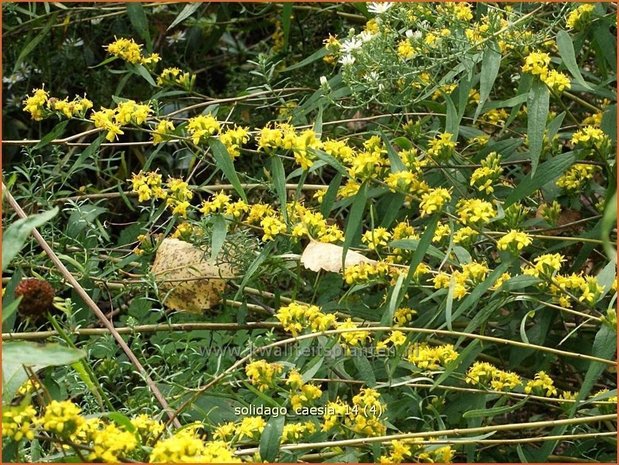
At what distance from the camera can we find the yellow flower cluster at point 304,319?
1.25 metres

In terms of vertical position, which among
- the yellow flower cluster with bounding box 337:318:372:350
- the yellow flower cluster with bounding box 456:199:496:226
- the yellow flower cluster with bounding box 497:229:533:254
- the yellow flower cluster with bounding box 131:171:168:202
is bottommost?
the yellow flower cluster with bounding box 337:318:372:350

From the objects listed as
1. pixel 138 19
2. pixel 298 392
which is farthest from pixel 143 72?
pixel 298 392

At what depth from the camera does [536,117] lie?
4.23 feet

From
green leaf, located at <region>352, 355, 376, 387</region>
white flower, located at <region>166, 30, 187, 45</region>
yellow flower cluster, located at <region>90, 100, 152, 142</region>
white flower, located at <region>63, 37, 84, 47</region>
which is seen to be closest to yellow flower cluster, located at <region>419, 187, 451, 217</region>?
green leaf, located at <region>352, 355, 376, 387</region>

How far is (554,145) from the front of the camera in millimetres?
1487

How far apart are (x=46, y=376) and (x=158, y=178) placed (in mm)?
394

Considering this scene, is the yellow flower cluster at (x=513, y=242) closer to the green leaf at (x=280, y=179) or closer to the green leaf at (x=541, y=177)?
the green leaf at (x=541, y=177)

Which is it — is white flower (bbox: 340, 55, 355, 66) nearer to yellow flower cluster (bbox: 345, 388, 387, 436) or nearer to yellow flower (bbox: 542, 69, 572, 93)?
yellow flower (bbox: 542, 69, 572, 93)

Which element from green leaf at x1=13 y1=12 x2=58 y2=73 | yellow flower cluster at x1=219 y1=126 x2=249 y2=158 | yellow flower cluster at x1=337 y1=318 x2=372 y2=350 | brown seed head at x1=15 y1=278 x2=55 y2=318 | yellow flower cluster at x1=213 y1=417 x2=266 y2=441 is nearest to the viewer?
brown seed head at x1=15 y1=278 x2=55 y2=318

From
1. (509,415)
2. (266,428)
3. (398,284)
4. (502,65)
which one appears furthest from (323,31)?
(266,428)

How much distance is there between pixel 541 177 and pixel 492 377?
29cm

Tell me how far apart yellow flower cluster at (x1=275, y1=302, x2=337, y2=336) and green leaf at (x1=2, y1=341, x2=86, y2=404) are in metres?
0.40

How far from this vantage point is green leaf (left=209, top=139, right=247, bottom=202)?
4.25 ft

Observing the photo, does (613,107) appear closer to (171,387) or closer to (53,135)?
(171,387)
